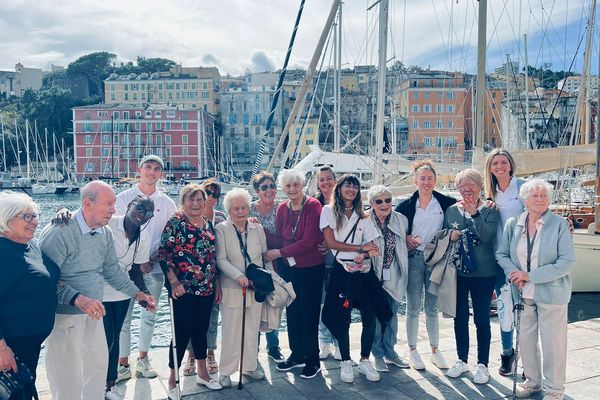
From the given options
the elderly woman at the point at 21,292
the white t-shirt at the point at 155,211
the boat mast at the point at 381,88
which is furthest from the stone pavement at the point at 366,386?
the boat mast at the point at 381,88

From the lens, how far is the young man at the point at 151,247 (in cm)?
454

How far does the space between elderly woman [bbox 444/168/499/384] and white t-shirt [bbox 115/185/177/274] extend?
2.51m

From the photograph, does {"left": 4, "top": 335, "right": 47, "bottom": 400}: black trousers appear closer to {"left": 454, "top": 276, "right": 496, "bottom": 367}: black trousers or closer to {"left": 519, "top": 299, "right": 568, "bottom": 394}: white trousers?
{"left": 454, "top": 276, "right": 496, "bottom": 367}: black trousers

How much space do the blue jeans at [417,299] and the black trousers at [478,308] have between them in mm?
247

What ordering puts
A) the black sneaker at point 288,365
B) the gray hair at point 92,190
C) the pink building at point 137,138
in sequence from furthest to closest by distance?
the pink building at point 137,138, the black sneaker at point 288,365, the gray hair at point 92,190

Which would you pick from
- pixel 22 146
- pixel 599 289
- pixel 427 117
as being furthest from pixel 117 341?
pixel 22 146

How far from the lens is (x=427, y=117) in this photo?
2635 inches

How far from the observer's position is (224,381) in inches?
171

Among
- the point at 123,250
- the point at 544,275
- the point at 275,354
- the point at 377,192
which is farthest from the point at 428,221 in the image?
the point at 123,250

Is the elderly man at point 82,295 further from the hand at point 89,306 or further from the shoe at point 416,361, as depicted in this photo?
the shoe at point 416,361

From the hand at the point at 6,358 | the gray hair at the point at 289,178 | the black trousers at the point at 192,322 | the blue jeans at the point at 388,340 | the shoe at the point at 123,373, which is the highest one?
the gray hair at the point at 289,178

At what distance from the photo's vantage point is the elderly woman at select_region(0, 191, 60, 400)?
9.42 ft

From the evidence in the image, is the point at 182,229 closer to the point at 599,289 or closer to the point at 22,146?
the point at 599,289

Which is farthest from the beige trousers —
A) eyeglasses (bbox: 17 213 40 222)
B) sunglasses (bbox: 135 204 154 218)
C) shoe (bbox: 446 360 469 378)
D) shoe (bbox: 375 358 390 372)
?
eyeglasses (bbox: 17 213 40 222)
